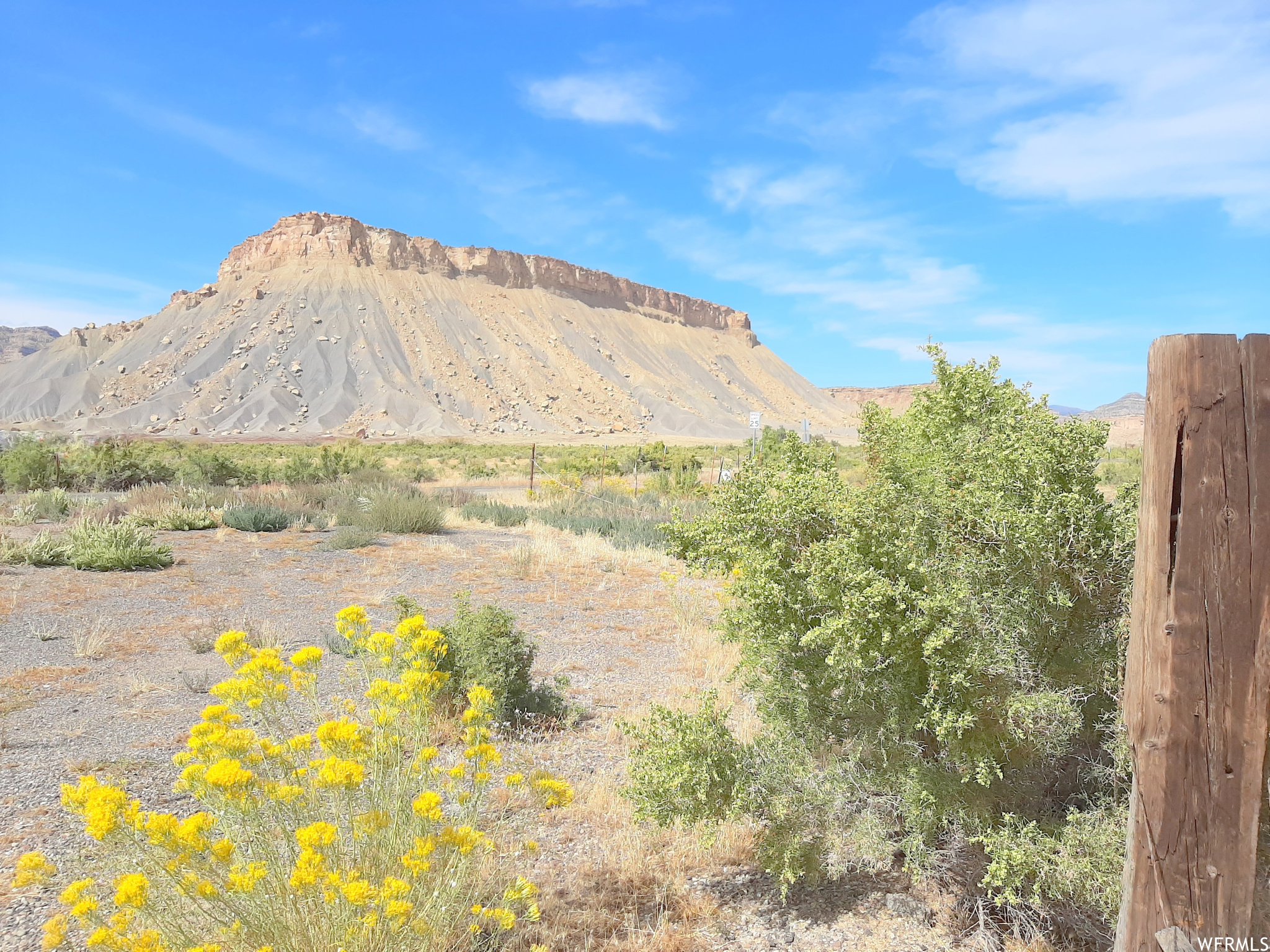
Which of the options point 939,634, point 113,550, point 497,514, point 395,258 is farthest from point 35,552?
point 395,258

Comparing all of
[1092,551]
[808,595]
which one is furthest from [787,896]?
[1092,551]

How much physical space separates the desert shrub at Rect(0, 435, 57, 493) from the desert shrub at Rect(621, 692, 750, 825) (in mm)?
20564


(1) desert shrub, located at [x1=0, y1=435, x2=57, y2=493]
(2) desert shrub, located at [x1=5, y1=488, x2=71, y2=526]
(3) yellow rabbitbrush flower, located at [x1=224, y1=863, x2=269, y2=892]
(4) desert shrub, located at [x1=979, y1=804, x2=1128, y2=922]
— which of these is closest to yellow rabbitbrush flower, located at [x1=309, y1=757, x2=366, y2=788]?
(3) yellow rabbitbrush flower, located at [x1=224, y1=863, x2=269, y2=892]

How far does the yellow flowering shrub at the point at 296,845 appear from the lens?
203 cm

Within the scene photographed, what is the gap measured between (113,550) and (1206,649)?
12.1 metres

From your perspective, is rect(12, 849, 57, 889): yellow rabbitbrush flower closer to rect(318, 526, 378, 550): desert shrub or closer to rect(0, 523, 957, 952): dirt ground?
rect(0, 523, 957, 952): dirt ground

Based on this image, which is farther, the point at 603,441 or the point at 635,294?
the point at 635,294

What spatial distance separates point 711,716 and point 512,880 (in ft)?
3.45

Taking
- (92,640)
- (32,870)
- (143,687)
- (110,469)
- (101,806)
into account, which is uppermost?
(110,469)

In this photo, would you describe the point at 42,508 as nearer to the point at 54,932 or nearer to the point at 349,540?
the point at 349,540

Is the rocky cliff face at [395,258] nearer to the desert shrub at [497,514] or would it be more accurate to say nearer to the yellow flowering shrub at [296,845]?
the desert shrub at [497,514]

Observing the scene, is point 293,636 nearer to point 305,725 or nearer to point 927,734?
point 305,725

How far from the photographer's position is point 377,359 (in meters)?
78.7

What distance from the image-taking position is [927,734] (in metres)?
3.09
